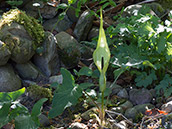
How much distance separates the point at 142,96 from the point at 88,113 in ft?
2.32

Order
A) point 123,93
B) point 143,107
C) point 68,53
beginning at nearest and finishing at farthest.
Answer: point 143,107
point 123,93
point 68,53

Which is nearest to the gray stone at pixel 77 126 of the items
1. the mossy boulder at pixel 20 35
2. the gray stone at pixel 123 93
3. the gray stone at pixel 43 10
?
the gray stone at pixel 123 93

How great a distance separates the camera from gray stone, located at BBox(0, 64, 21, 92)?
314 centimetres

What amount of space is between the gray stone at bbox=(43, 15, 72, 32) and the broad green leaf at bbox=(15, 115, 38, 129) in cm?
250

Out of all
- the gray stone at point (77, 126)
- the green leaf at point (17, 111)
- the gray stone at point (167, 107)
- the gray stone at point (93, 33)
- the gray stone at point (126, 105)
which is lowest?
the gray stone at point (126, 105)

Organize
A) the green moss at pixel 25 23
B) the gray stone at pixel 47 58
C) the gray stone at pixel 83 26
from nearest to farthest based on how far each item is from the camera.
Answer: the green moss at pixel 25 23
the gray stone at pixel 47 58
the gray stone at pixel 83 26

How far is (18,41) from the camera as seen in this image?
10.9ft

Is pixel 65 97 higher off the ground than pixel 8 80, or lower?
higher

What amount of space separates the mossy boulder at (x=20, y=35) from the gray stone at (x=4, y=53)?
0.29 ft

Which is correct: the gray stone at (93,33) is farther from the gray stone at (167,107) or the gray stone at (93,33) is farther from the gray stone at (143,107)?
the gray stone at (167,107)

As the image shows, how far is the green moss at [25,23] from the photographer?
11.3 ft

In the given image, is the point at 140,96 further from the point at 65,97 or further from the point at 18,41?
the point at 18,41

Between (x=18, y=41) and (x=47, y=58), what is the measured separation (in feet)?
1.62

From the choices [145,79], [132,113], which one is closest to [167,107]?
[132,113]
